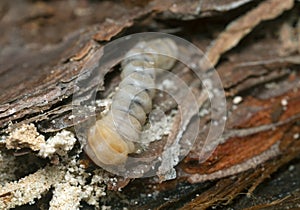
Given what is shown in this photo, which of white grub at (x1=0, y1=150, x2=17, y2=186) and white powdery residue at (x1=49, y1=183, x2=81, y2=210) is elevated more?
white grub at (x1=0, y1=150, x2=17, y2=186)

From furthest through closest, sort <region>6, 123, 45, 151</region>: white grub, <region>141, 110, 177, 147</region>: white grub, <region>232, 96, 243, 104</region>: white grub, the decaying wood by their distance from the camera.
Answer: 1. <region>232, 96, 243, 104</region>: white grub
2. <region>141, 110, 177, 147</region>: white grub
3. the decaying wood
4. <region>6, 123, 45, 151</region>: white grub

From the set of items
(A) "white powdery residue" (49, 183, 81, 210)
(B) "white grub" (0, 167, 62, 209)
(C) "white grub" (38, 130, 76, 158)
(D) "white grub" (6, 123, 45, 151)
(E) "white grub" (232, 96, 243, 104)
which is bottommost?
(A) "white powdery residue" (49, 183, 81, 210)

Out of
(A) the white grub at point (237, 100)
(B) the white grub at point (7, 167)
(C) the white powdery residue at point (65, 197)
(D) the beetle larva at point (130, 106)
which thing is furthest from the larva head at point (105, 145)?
(A) the white grub at point (237, 100)

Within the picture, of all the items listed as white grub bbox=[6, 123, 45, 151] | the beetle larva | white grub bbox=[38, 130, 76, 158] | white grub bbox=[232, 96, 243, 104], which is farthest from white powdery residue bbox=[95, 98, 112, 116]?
white grub bbox=[232, 96, 243, 104]

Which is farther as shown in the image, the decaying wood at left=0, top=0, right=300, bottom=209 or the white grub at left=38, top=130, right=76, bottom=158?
the decaying wood at left=0, top=0, right=300, bottom=209

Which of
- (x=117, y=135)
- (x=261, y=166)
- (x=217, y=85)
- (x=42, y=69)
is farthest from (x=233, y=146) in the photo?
(x=42, y=69)

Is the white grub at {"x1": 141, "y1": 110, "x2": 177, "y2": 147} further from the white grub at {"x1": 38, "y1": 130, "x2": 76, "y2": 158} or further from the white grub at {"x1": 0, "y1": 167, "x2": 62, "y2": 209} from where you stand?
the white grub at {"x1": 0, "y1": 167, "x2": 62, "y2": 209}

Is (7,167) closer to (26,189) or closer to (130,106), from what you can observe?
(26,189)

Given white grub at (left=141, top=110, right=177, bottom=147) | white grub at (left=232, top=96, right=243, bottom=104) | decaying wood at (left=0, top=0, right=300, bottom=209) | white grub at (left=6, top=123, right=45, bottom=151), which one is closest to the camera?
white grub at (left=6, top=123, right=45, bottom=151)
